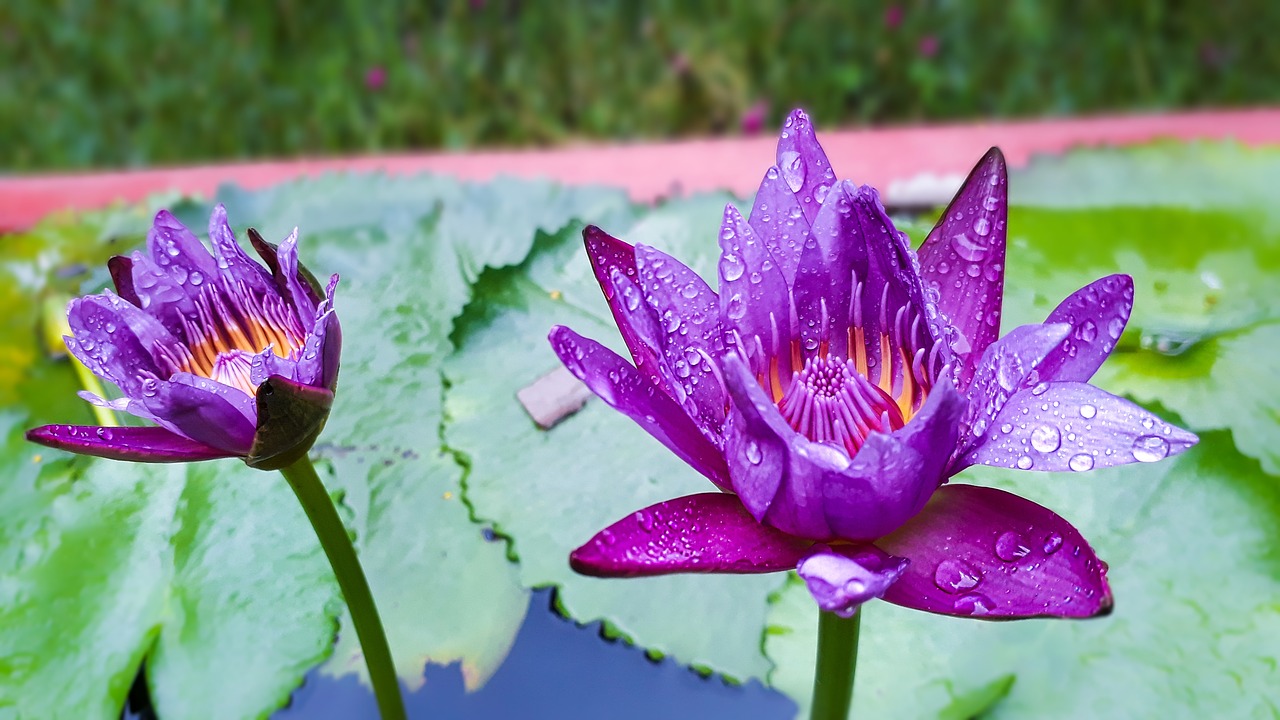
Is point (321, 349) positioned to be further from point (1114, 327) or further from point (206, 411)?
point (1114, 327)

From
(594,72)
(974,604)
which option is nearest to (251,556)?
(974,604)

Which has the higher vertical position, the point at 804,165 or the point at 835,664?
the point at 804,165

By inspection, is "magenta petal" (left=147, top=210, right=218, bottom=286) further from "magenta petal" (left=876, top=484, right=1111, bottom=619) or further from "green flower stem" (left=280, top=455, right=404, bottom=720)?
"magenta petal" (left=876, top=484, right=1111, bottom=619)

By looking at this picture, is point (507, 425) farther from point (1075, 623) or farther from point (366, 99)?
point (366, 99)

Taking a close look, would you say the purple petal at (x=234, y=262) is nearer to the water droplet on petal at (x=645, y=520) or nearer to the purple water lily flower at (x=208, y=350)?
the purple water lily flower at (x=208, y=350)

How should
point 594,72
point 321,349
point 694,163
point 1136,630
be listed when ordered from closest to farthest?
point 321,349 → point 1136,630 → point 694,163 → point 594,72

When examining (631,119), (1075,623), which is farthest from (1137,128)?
(631,119)
